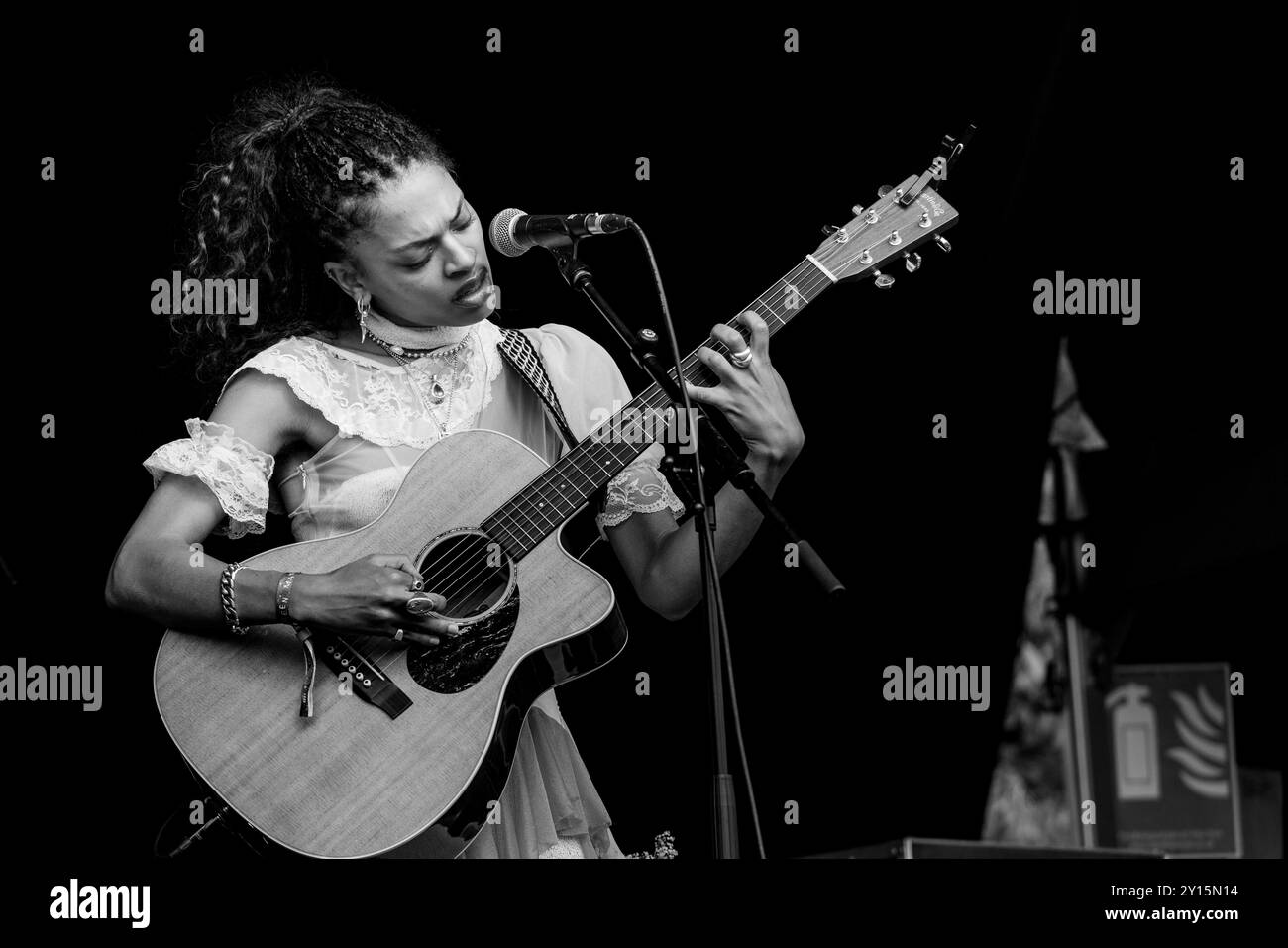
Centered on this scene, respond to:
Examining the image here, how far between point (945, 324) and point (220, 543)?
82.2 inches

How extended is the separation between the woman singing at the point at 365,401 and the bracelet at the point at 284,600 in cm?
1

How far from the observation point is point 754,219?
3.91 m

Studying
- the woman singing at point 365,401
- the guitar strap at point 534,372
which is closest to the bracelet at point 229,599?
the woman singing at point 365,401

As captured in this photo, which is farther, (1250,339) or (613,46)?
(1250,339)

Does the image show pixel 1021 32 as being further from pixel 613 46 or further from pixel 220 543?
pixel 220 543

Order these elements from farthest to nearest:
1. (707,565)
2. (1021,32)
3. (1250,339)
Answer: (1250,339)
(1021,32)
(707,565)

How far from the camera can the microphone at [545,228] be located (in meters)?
2.37

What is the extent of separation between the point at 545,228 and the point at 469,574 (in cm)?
64

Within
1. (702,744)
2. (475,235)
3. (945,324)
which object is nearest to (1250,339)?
(945,324)

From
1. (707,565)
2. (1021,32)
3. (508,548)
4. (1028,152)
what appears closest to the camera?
(707,565)

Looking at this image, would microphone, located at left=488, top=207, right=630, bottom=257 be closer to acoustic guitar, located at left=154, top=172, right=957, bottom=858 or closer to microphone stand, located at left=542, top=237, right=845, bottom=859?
microphone stand, located at left=542, top=237, right=845, bottom=859

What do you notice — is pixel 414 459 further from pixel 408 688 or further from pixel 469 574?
pixel 408 688

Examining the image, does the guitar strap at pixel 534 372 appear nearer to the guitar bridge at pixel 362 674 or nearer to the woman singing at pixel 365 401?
the woman singing at pixel 365 401

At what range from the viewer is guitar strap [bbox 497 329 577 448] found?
9.38ft
